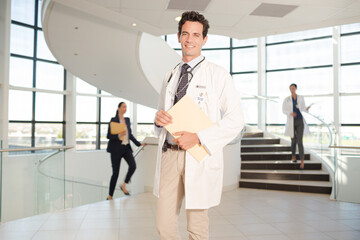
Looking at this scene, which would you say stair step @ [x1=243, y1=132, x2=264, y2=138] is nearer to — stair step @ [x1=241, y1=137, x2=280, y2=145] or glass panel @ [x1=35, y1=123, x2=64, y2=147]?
stair step @ [x1=241, y1=137, x2=280, y2=145]

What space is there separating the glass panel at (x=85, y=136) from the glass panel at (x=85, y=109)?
29 centimetres

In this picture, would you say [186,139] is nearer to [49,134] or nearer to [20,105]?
[20,105]

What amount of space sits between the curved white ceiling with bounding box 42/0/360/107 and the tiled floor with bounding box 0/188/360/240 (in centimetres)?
327

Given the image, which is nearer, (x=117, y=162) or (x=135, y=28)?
(x=117, y=162)

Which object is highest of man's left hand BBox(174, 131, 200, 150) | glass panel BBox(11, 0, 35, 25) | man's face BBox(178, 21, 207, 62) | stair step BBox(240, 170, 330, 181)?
glass panel BBox(11, 0, 35, 25)

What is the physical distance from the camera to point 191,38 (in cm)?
182

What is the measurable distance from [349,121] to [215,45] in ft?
20.8

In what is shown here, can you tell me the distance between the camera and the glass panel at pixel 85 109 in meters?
13.6

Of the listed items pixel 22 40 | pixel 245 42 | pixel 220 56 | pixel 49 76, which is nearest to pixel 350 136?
pixel 245 42

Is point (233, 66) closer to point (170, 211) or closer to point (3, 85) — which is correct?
point (3, 85)

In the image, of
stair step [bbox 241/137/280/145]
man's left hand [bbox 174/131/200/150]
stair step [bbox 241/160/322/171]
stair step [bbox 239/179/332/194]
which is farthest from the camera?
stair step [bbox 241/137/280/145]

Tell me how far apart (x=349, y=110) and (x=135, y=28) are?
30.3ft

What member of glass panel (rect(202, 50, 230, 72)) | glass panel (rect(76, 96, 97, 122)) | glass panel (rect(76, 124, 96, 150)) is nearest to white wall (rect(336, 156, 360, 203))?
glass panel (rect(202, 50, 230, 72))

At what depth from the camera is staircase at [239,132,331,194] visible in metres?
6.39
